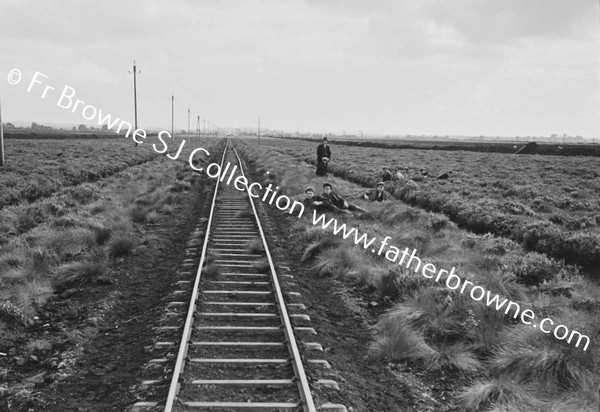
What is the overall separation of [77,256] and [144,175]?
17.7 meters

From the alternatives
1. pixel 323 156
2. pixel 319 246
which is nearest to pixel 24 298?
pixel 319 246

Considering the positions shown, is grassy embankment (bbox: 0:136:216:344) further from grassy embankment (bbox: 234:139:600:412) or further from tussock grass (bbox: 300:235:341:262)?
grassy embankment (bbox: 234:139:600:412)

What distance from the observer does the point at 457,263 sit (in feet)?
32.2

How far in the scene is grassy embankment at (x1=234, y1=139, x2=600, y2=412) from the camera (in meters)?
5.18

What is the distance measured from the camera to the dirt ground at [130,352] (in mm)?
5098

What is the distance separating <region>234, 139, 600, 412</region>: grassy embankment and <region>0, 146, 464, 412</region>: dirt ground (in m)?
0.33

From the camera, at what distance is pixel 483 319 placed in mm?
7027

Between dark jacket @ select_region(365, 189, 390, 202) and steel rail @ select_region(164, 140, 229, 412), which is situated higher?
dark jacket @ select_region(365, 189, 390, 202)

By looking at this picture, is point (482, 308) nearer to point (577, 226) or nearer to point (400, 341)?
point (400, 341)

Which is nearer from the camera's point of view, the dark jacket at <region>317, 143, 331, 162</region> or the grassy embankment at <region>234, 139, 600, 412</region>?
the grassy embankment at <region>234, 139, 600, 412</region>

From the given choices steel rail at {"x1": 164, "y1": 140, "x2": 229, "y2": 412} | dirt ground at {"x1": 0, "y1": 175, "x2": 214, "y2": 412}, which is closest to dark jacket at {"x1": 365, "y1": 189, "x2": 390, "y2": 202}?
dirt ground at {"x1": 0, "y1": 175, "x2": 214, "y2": 412}

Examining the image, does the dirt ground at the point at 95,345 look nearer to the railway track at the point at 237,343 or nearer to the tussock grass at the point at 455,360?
the railway track at the point at 237,343

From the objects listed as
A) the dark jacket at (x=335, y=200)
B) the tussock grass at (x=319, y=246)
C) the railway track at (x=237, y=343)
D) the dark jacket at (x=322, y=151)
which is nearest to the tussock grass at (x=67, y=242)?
the railway track at (x=237, y=343)

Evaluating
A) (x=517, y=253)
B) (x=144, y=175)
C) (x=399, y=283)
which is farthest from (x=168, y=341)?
(x=144, y=175)
